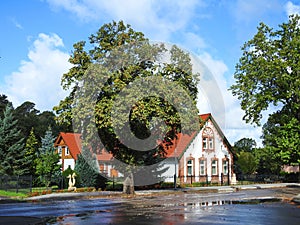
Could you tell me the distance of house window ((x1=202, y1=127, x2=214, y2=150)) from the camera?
43.9 m

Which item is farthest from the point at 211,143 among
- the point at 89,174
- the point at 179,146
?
the point at 89,174

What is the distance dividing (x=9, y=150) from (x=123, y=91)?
60.3ft

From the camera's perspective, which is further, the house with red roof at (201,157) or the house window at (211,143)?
the house window at (211,143)

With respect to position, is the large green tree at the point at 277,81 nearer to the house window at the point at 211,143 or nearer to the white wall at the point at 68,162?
the house window at the point at 211,143

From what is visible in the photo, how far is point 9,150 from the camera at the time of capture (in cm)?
3659

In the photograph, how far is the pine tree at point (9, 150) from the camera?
36312 millimetres

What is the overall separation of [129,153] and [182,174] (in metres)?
15.6

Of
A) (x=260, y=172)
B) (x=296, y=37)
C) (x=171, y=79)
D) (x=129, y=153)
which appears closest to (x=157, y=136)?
(x=129, y=153)

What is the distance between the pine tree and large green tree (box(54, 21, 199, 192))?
1316 centimetres

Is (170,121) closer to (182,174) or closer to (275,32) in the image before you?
(182,174)

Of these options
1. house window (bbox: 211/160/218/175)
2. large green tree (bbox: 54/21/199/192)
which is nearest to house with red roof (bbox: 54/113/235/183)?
house window (bbox: 211/160/218/175)

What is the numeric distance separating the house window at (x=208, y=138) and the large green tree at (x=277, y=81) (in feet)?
16.5

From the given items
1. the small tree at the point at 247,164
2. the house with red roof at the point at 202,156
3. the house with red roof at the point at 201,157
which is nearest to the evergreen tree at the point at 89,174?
the house with red roof at the point at 201,157

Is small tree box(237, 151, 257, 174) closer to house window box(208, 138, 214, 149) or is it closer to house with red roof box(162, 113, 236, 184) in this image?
house with red roof box(162, 113, 236, 184)
